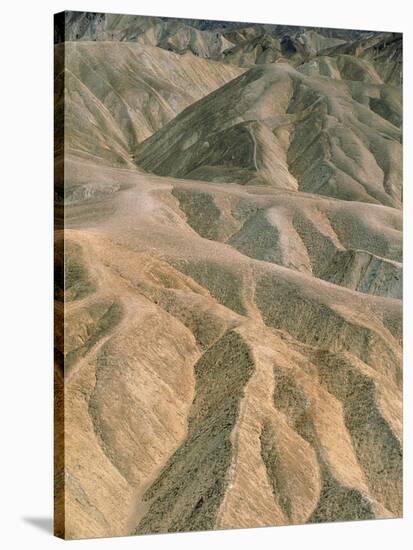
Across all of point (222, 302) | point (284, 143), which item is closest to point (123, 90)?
point (284, 143)

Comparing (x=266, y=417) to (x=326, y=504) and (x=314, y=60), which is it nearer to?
(x=326, y=504)

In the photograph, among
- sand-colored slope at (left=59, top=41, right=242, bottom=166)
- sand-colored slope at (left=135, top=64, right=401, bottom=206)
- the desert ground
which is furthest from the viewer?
sand-colored slope at (left=135, top=64, right=401, bottom=206)

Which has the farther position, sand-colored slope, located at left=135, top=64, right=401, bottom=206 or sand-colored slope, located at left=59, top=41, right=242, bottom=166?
sand-colored slope, located at left=135, top=64, right=401, bottom=206

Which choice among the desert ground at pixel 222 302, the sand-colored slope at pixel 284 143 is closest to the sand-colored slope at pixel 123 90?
the desert ground at pixel 222 302

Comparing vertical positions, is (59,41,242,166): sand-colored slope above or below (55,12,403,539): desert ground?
above

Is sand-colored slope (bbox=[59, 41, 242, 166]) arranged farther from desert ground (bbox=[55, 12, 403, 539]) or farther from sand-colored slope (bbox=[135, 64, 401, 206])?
sand-colored slope (bbox=[135, 64, 401, 206])

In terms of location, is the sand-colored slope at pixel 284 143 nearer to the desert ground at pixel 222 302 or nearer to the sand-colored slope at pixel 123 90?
the desert ground at pixel 222 302

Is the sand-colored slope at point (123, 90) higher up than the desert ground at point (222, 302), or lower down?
higher up

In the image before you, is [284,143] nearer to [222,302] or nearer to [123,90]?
[123,90]

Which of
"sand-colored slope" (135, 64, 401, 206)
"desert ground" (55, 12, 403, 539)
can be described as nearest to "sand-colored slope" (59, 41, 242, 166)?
"desert ground" (55, 12, 403, 539)
